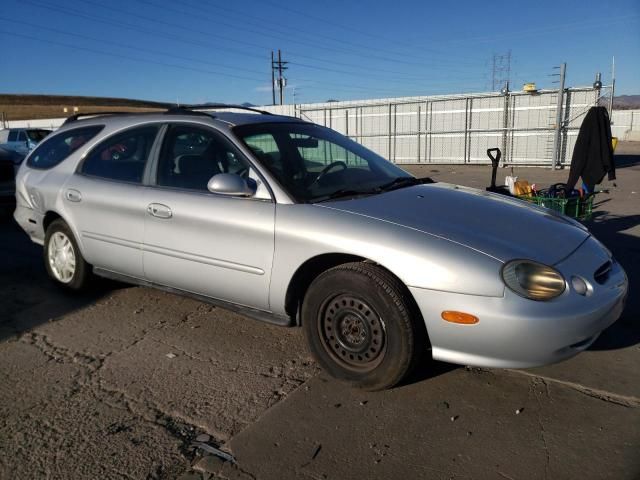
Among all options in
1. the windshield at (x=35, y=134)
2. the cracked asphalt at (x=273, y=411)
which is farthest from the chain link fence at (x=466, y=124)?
the cracked asphalt at (x=273, y=411)

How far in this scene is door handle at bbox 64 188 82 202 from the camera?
13.9ft

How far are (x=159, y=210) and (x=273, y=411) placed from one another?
1.70m

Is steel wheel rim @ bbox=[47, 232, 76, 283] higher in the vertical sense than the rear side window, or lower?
lower

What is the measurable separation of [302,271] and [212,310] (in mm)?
1460

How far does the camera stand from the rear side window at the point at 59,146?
4492mm

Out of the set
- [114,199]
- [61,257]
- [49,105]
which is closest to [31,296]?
[61,257]

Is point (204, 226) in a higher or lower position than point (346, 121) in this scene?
lower

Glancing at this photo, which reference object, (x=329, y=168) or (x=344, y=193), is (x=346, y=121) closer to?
(x=329, y=168)

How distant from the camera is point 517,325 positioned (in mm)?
2453

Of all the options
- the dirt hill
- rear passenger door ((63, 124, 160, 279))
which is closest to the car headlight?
rear passenger door ((63, 124, 160, 279))

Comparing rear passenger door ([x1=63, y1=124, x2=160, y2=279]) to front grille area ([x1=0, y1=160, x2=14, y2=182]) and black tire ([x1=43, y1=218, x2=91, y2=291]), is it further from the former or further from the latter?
front grille area ([x1=0, y1=160, x2=14, y2=182])

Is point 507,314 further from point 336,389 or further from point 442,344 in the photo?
point 336,389

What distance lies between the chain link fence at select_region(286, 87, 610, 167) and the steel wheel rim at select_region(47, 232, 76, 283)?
15324 mm

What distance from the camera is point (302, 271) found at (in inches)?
121
